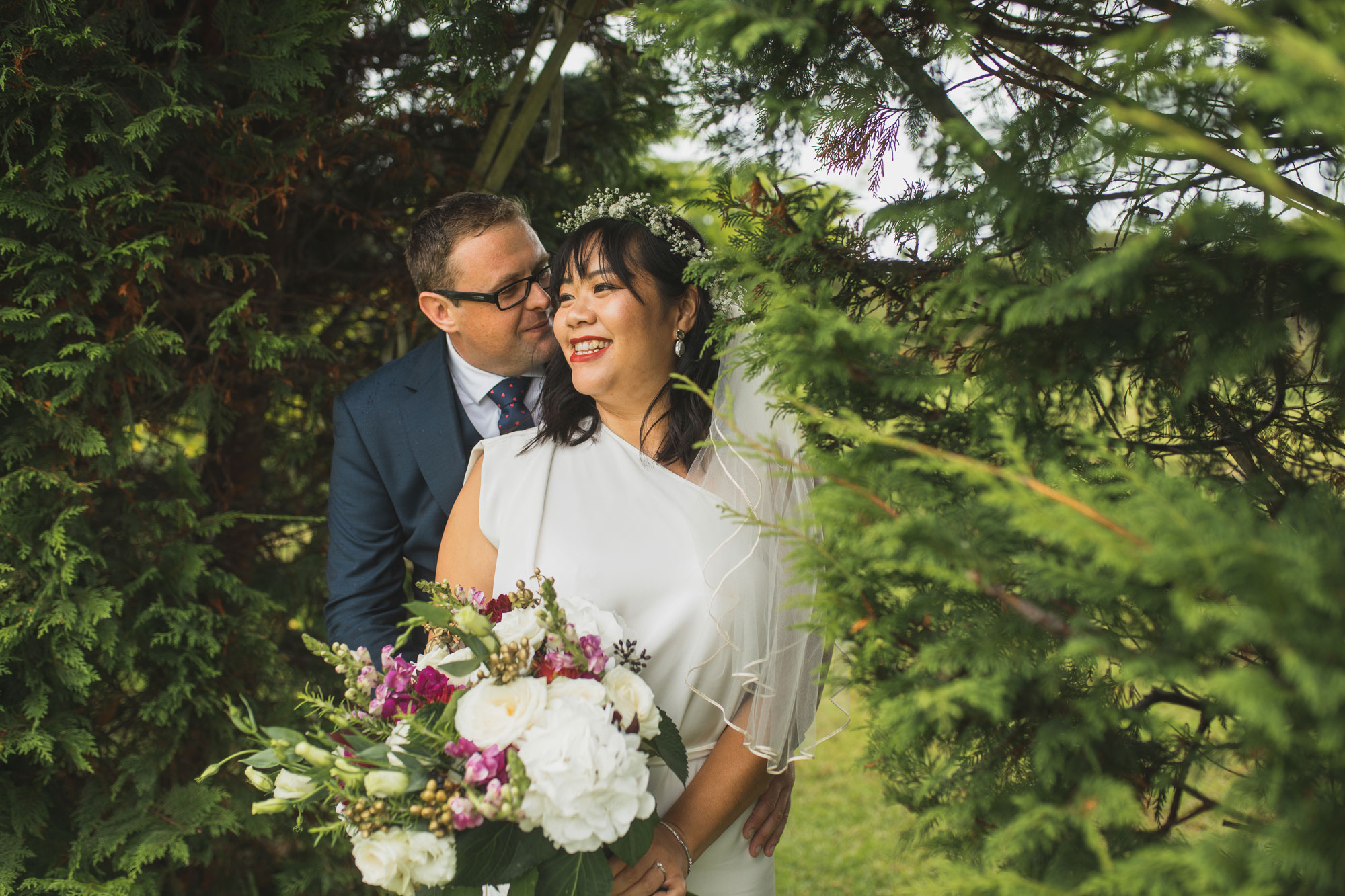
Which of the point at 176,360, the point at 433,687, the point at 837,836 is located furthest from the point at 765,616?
the point at 837,836

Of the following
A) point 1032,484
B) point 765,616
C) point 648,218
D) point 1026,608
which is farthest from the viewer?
point 648,218

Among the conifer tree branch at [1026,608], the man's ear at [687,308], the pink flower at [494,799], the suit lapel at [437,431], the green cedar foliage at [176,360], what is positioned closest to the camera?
the conifer tree branch at [1026,608]

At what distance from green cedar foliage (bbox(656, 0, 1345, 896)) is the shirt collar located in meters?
1.66

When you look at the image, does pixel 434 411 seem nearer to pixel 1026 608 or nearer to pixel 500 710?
pixel 500 710

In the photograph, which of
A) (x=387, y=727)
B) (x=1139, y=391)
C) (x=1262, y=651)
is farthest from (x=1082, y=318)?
(x=387, y=727)

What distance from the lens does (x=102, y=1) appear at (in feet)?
9.59

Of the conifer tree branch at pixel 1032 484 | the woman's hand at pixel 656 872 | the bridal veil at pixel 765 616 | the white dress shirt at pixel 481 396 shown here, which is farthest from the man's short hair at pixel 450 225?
the conifer tree branch at pixel 1032 484

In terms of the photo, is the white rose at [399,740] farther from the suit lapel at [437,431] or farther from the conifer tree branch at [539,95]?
the conifer tree branch at [539,95]

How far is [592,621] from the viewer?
1976 mm

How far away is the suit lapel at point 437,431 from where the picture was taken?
311cm

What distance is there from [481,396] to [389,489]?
490mm

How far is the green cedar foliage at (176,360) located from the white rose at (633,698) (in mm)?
1957

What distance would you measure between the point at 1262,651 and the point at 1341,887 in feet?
1.44

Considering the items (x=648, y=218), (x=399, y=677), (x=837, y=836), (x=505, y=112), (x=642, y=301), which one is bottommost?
(x=837, y=836)
